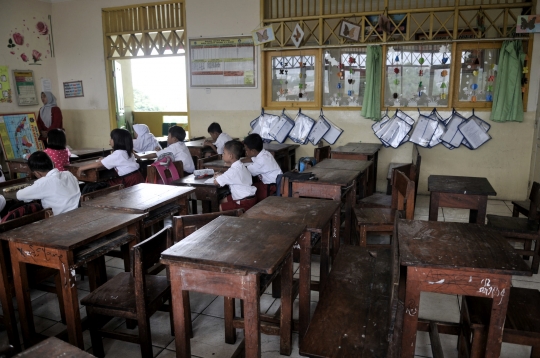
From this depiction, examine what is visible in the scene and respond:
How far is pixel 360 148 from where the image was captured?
5.25 m

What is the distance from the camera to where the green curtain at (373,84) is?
5.53 meters

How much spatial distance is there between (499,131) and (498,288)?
4.44 metres

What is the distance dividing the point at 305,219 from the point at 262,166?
5.74 feet

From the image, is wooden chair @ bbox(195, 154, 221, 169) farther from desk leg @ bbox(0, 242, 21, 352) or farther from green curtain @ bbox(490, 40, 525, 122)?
green curtain @ bbox(490, 40, 525, 122)

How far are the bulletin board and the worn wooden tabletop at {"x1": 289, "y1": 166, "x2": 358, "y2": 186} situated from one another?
3.15m

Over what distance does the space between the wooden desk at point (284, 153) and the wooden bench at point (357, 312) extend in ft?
11.0

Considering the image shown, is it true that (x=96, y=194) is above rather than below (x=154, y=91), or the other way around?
below

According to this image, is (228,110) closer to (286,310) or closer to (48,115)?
(48,115)

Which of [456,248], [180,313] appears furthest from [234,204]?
[456,248]

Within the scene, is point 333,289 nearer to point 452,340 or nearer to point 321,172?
point 452,340

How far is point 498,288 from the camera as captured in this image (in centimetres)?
156

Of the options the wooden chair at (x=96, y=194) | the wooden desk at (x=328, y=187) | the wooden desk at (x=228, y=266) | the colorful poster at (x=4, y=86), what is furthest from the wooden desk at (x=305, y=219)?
the colorful poster at (x=4, y=86)

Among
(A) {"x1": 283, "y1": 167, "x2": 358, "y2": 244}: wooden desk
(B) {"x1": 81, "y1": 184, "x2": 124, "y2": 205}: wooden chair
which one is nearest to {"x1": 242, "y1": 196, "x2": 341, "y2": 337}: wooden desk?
(A) {"x1": 283, "y1": 167, "x2": 358, "y2": 244}: wooden desk

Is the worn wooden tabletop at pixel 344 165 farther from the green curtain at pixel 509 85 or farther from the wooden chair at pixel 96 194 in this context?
the green curtain at pixel 509 85
